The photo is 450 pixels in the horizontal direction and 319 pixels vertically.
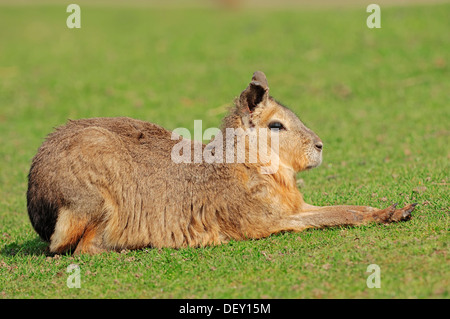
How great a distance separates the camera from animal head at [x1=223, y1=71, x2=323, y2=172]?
6.91 meters

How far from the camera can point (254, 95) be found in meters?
6.87

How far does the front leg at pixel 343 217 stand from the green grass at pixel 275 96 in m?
0.09

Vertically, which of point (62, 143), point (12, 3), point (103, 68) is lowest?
point (62, 143)

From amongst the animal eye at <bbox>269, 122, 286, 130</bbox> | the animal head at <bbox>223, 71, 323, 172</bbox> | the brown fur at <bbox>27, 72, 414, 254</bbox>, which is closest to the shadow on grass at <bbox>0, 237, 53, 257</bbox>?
the brown fur at <bbox>27, 72, 414, 254</bbox>

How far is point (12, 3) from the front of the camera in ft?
→ 90.4

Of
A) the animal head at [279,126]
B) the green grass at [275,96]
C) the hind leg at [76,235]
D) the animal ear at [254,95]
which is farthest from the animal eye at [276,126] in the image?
the hind leg at [76,235]

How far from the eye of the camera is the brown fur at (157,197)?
21.3 ft

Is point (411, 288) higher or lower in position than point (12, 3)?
lower

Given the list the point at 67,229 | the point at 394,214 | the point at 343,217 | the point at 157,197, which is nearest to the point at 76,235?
the point at 67,229

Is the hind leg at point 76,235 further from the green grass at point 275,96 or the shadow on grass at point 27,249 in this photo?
the shadow on grass at point 27,249

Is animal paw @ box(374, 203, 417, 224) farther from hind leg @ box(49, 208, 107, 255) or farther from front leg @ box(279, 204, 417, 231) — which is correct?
hind leg @ box(49, 208, 107, 255)
